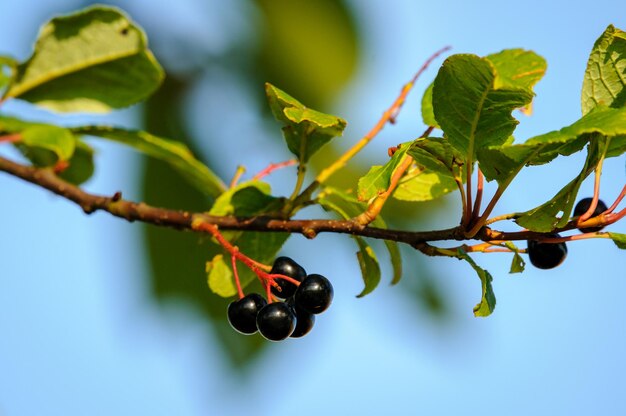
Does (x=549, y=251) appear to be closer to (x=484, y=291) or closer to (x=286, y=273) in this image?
(x=484, y=291)

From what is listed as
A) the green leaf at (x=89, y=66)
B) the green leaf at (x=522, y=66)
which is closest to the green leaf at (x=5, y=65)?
the green leaf at (x=89, y=66)

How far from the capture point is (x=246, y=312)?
5.10ft

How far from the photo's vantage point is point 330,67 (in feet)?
10.3

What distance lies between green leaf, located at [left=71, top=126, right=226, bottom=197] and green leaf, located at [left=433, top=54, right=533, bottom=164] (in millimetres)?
480

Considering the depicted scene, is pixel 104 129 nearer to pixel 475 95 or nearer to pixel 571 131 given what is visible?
pixel 475 95

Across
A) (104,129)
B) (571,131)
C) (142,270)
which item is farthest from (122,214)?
(142,270)

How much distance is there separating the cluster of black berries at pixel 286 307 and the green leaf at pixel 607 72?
22.1 inches

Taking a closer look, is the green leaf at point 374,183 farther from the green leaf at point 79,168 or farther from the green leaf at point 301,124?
the green leaf at point 79,168

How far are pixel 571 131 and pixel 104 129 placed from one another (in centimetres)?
75

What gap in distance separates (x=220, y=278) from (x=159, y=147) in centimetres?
41

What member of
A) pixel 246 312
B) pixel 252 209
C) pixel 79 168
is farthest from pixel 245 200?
pixel 79 168

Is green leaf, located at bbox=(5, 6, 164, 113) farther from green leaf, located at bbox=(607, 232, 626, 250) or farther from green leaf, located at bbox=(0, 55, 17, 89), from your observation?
green leaf, located at bbox=(607, 232, 626, 250)

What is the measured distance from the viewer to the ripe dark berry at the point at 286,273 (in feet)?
5.14

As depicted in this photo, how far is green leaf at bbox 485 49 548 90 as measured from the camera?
1.54 metres
